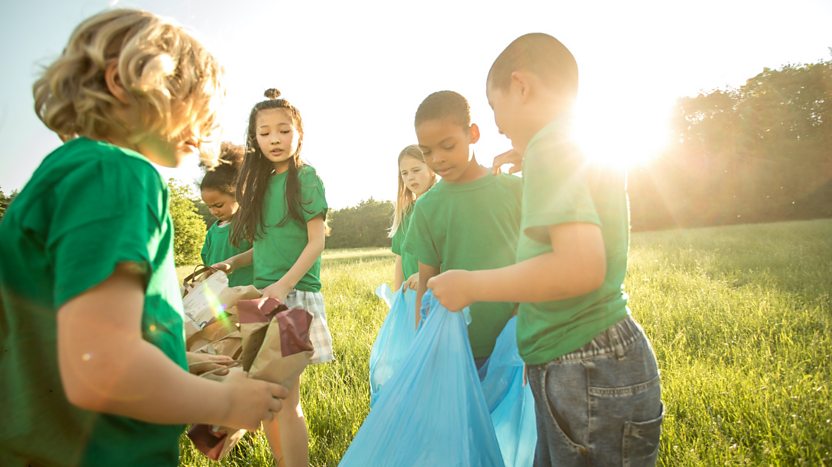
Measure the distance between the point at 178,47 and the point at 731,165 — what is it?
32708 mm

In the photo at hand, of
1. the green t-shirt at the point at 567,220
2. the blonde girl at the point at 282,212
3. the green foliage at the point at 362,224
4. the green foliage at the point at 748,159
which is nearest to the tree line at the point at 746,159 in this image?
the green foliage at the point at 748,159

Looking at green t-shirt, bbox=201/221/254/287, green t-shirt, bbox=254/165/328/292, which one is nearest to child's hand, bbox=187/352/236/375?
green t-shirt, bbox=254/165/328/292

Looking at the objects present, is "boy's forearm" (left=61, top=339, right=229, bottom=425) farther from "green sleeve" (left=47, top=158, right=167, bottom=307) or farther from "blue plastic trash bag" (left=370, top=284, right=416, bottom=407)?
"blue plastic trash bag" (left=370, top=284, right=416, bottom=407)

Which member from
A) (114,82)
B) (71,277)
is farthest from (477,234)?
(71,277)

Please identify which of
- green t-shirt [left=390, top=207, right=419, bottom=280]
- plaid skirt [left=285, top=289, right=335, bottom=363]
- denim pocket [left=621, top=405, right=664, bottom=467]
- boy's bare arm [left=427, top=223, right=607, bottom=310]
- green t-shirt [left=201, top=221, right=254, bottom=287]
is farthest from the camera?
green t-shirt [left=390, top=207, right=419, bottom=280]

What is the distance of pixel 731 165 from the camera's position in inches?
1078

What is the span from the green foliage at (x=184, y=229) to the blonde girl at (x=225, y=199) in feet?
62.9

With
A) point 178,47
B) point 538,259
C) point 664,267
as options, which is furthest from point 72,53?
point 664,267

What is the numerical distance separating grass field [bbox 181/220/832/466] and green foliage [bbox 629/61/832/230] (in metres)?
23.1

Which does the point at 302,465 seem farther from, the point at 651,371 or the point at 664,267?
the point at 664,267

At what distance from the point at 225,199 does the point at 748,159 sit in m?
32.0

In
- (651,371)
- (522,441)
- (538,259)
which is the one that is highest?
(538,259)

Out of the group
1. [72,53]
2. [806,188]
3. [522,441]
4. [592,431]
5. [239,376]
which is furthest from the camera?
[806,188]

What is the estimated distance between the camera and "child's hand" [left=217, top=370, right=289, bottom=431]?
94 cm
